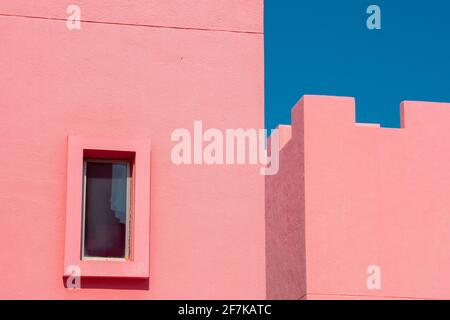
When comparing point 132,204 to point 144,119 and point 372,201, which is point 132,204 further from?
point 372,201

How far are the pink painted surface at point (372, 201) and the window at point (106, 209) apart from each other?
6.59 metres

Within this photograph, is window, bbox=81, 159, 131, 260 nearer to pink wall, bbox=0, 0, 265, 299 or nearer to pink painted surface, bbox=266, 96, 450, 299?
pink wall, bbox=0, 0, 265, 299

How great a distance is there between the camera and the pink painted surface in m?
14.5

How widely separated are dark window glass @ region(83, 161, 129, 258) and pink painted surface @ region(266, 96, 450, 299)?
260 inches

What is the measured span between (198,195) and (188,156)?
0.33 meters

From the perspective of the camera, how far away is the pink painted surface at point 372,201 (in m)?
14.5

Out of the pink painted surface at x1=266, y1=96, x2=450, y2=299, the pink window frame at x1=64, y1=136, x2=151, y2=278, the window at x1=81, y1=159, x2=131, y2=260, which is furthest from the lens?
the pink painted surface at x1=266, y1=96, x2=450, y2=299

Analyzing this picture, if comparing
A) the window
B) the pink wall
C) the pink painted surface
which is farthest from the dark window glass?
the pink painted surface

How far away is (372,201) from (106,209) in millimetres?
7342

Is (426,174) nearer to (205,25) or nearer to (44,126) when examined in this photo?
(205,25)

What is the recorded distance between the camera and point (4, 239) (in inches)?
311
